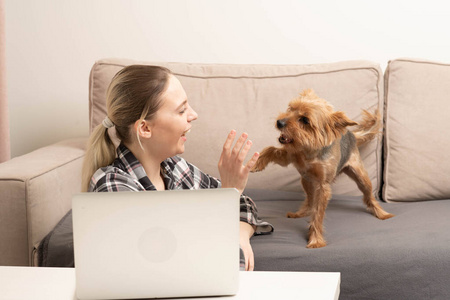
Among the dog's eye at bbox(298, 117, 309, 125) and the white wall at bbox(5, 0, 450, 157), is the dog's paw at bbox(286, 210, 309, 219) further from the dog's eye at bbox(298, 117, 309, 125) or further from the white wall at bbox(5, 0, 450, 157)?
the white wall at bbox(5, 0, 450, 157)

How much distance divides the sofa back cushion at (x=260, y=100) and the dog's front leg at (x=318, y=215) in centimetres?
38

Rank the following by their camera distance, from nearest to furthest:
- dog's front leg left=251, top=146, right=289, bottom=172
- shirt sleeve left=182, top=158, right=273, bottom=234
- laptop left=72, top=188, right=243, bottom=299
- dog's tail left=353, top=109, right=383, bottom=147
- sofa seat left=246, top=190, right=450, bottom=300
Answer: laptop left=72, top=188, right=243, bottom=299
sofa seat left=246, top=190, right=450, bottom=300
shirt sleeve left=182, top=158, right=273, bottom=234
dog's front leg left=251, top=146, right=289, bottom=172
dog's tail left=353, top=109, right=383, bottom=147

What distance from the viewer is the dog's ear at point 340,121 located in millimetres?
1842

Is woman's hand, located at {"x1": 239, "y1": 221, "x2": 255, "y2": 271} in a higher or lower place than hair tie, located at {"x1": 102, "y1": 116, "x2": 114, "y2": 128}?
lower

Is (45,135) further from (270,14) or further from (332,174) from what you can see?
(332,174)

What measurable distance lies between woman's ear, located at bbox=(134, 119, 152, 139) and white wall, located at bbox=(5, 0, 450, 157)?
124 cm

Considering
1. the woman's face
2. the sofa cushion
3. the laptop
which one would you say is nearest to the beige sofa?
the sofa cushion

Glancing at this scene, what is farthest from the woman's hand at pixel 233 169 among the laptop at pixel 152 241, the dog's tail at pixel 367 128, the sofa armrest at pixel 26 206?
the dog's tail at pixel 367 128

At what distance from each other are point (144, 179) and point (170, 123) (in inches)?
6.9

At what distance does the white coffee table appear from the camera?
1.08 metres

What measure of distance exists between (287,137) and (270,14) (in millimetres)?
1064

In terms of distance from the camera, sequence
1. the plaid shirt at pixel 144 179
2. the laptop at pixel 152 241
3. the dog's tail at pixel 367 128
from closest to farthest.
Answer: the laptop at pixel 152 241 < the plaid shirt at pixel 144 179 < the dog's tail at pixel 367 128

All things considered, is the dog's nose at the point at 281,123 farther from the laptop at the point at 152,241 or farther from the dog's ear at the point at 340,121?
the laptop at the point at 152,241

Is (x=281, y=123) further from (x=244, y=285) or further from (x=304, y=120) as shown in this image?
(x=244, y=285)
